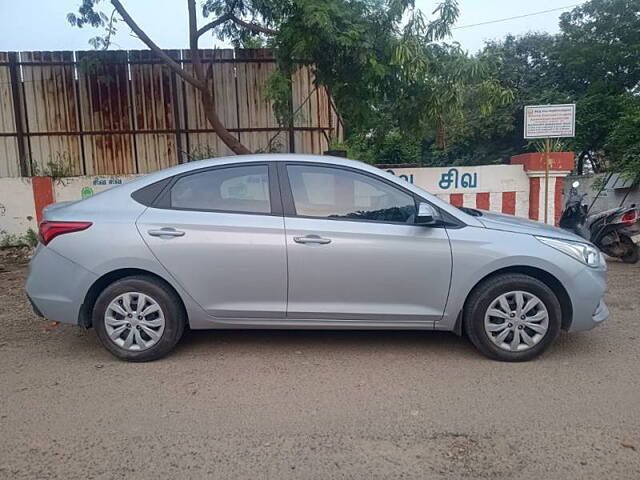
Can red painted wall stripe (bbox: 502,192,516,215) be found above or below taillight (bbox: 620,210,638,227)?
above

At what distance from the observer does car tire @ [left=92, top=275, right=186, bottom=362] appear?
393cm

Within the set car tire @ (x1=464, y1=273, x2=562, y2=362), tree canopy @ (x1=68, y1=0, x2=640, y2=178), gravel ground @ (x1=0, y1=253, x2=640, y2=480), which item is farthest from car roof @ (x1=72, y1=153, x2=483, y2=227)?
tree canopy @ (x1=68, y1=0, x2=640, y2=178)

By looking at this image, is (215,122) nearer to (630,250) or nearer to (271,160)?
(271,160)

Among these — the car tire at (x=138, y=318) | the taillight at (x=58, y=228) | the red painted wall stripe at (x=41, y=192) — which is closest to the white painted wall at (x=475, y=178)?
the car tire at (x=138, y=318)

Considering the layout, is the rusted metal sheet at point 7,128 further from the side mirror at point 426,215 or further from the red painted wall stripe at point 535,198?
the red painted wall stripe at point 535,198

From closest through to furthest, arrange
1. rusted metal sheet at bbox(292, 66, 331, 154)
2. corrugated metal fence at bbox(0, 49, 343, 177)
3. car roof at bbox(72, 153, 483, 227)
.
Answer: car roof at bbox(72, 153, 483, 227) < corrugated metal fence at bbox(0, 49, 343, 177) < rusted metal sheet at bbox(292, 66, 331, 154)

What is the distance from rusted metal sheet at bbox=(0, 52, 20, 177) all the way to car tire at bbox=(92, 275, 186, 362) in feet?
23.5

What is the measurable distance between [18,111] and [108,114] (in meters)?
1.61

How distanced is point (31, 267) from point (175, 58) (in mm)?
6412

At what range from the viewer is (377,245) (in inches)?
152

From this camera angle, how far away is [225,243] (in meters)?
3.89

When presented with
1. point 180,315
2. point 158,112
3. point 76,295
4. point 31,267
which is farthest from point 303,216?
point 158,112

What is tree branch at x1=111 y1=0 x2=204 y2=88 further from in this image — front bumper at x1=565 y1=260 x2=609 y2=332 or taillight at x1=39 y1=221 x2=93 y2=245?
front bumper at x1=565 y1=260 x2=609 y2=332

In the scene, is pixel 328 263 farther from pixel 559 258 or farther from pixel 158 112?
pixel 158 112
